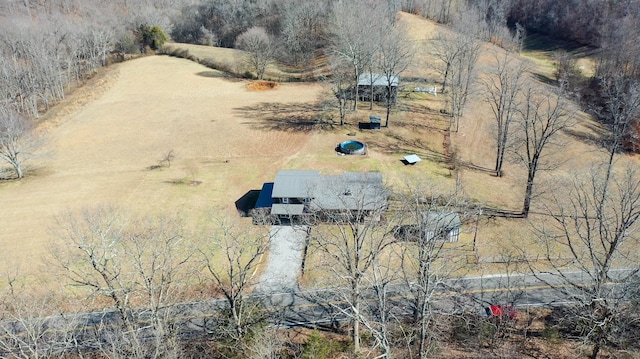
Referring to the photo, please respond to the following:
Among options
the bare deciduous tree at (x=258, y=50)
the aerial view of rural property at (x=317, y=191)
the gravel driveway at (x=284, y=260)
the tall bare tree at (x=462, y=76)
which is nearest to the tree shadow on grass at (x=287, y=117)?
the aerial view of rural property at (x=317, y=191)

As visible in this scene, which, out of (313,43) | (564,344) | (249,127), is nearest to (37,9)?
Answer: (313,43)

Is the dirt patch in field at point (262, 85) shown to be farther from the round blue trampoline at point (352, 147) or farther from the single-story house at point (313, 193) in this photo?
the single-story house at point (313, 193)

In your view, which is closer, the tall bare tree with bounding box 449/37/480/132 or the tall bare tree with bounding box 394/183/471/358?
the tall bare tree with bounding box 394/183/471/358

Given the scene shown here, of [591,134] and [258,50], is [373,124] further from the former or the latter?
[258,50]

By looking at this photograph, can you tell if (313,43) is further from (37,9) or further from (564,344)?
(37,9)

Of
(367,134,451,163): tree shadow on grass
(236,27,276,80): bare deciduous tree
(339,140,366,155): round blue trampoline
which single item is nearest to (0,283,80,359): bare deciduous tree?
(339,140,366,155): round blue trampoline

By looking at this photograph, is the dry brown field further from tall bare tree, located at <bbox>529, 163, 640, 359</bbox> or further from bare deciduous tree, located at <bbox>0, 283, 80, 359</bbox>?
tall bare tree, located at <bbox>529, 163, 640, 359</bbox>
